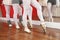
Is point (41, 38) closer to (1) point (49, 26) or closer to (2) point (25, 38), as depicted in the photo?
(2) point (25, 38)

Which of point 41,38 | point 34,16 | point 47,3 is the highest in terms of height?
Result: point 47,3

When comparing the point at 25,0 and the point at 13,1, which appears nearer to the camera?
the point at 25,0

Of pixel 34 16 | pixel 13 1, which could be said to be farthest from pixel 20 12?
pixel 34 16

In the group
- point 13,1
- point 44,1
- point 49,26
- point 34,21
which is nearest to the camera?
point 13,1

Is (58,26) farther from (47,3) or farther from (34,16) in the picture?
(34,16)

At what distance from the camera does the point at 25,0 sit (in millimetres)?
3260

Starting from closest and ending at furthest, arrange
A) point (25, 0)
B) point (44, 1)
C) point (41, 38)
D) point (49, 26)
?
point (41, 38), point (25, 0), point (44, 1), point (49, 26)

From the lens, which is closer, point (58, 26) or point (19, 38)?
point (19, 38)

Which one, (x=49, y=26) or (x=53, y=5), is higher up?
(x=53, y=5)

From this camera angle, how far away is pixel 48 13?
4.35 meters

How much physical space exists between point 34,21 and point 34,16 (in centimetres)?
23

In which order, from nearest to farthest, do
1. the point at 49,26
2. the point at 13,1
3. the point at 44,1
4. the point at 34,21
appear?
the point at 13,1, the point at 44,1, the point at 49,26, the point at 34,21

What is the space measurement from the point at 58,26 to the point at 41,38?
4.13ft

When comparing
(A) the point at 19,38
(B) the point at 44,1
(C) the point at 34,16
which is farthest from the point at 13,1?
(C) the point at 34,16
